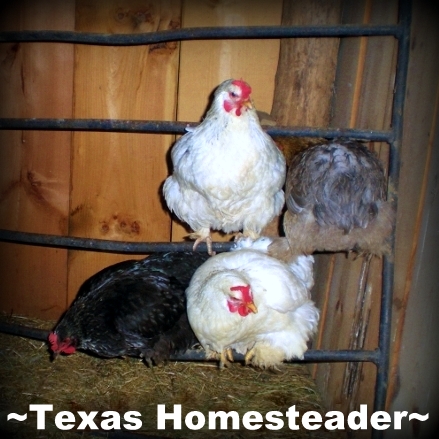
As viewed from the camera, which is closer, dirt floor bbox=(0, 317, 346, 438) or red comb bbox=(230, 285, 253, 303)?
red comb bbox=(230, 285, 253, 303)

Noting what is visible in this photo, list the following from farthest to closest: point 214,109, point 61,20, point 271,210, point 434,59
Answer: point 61,20, point 271,210, point 214,109, point 434,59

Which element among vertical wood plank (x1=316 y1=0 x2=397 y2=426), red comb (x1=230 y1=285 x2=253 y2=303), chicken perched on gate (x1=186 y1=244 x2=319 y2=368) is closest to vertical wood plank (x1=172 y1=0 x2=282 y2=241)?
vertical wood plank (x1=316 y1=0 x2=397 y2=426)

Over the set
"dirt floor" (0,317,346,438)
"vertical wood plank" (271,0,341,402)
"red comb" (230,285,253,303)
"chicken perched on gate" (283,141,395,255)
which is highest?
"vertical wood plank" (271,0,341,402)

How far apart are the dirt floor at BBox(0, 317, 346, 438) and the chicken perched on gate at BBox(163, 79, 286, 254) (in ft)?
2.63

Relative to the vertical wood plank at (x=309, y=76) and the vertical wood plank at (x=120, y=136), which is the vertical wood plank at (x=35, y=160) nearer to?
the vertical wood plank at (x=120, y=136)

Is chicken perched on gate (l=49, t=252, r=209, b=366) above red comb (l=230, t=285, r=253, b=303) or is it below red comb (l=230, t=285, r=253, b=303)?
below

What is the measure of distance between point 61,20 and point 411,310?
2068 mm

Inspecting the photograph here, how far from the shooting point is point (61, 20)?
256 cm

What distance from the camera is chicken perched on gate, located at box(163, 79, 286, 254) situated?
2006mm

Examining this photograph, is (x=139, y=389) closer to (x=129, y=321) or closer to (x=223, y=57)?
(x=129, y=321)

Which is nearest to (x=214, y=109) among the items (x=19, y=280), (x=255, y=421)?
(x=255, y=421)

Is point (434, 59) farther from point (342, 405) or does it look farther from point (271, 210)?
point (342, 405)

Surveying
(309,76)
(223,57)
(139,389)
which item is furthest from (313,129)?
(139,389)

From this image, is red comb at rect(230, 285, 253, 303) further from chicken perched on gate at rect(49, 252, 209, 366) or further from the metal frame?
chicken perched on gate at rect(49, 252, 209, 366)
